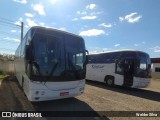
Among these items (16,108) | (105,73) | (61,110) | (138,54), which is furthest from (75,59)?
(105,73)

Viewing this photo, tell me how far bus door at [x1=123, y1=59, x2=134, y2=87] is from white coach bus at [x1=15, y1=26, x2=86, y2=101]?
23.0 ft

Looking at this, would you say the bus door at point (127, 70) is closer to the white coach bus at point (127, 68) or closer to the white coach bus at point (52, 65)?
the white coach bus at point (127, 68)

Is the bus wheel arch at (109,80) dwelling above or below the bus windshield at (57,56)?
below

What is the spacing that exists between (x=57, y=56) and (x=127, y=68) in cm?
867

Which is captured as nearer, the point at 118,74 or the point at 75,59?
the point at 75,59

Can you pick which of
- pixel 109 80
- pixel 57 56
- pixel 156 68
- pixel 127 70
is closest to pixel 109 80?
pixel 109 80

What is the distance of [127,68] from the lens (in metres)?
16.2

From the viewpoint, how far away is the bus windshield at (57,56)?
8422 millimetres

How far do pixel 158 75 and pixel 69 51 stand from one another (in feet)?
132

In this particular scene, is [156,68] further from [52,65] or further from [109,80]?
[52,65]

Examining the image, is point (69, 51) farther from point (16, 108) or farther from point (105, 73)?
point (105, 73)

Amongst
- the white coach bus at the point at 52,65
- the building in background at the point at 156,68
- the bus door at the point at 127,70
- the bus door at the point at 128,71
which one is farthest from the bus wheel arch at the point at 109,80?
the building in background at the point at 156,68

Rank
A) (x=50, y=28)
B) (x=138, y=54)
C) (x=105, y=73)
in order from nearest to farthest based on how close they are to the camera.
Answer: (x=50, y=28) < (x=138, y=54) < (x=105, y=73)

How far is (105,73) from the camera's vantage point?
1875 cm
